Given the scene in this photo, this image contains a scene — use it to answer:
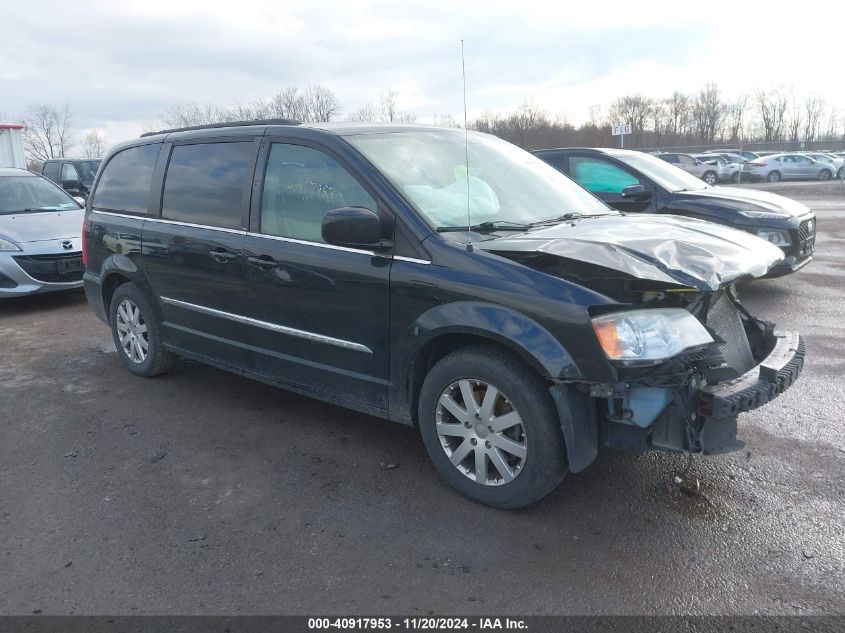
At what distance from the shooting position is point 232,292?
452cm

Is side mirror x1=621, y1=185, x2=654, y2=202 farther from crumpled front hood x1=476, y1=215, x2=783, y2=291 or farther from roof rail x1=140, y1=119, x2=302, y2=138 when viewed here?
roof rail x1=140, y1=119, x2=302, y2=138

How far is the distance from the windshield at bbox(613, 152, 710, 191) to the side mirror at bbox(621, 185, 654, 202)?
10.1 inches

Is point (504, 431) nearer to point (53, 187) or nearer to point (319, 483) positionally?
point (319, 483)

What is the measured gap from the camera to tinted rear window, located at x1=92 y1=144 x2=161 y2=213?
17.6 feet

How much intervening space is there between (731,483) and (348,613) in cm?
212

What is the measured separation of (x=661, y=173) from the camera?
8.75 meters

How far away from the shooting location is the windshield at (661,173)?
333 inches

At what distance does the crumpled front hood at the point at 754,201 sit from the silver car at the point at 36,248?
7286mm

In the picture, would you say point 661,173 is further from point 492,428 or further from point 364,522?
point 364,522

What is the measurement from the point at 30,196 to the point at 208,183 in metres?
6.26

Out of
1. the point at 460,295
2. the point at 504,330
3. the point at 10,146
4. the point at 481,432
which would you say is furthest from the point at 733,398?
the point at 10,146

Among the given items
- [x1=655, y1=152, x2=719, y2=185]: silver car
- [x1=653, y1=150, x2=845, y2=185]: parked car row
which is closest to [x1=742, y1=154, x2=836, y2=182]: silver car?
[x1=653, y1=150, x2=845, y2=185]: parked car row

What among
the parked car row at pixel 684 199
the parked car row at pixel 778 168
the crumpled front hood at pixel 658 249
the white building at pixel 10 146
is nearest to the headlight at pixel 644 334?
the crumpled front hood at pixel 658 249

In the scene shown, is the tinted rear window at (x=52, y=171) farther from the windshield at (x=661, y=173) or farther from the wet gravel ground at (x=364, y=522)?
the wet gravel ground at (x=364, y=522)
